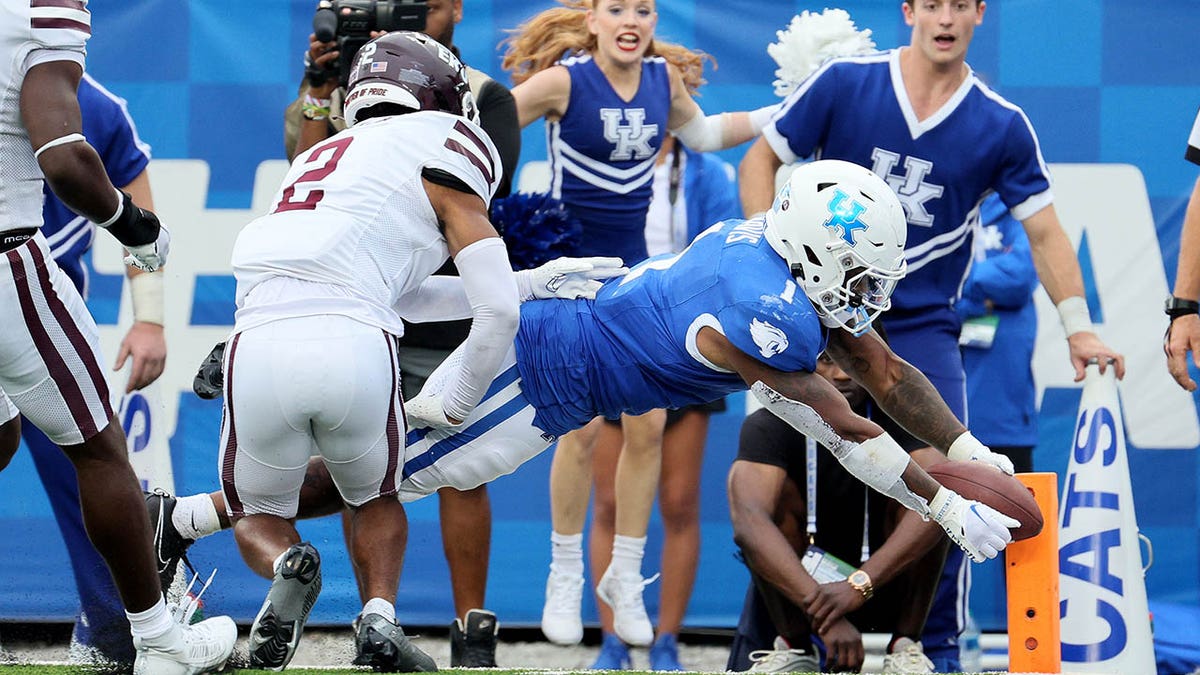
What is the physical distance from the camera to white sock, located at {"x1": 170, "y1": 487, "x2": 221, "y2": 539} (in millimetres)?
4422

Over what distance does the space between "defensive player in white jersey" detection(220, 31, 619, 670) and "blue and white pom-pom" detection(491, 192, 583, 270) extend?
780 mm

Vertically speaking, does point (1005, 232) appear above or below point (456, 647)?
above

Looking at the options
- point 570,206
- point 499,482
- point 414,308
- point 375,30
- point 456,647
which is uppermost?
point 375,30

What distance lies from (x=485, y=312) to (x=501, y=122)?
48.1 inches

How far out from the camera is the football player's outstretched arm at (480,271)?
4.15 m

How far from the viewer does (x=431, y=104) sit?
4320 millimetres

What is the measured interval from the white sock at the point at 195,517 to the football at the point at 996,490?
6.29 ft

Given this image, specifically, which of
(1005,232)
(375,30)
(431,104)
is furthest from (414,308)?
(1005,232)

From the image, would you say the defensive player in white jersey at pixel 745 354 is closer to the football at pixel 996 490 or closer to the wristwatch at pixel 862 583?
the football at pixel 996 490

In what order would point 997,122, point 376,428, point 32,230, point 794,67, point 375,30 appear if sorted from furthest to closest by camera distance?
point 794,67
point 997,122
point 375,30
point 376,428
point 32,230

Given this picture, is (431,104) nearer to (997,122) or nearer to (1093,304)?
(997,122)

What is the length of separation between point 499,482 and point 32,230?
2.90 m

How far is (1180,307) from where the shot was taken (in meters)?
5.36

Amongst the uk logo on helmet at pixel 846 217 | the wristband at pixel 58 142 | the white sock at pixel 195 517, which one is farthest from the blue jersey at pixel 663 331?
the wristband at pixel 58 142
